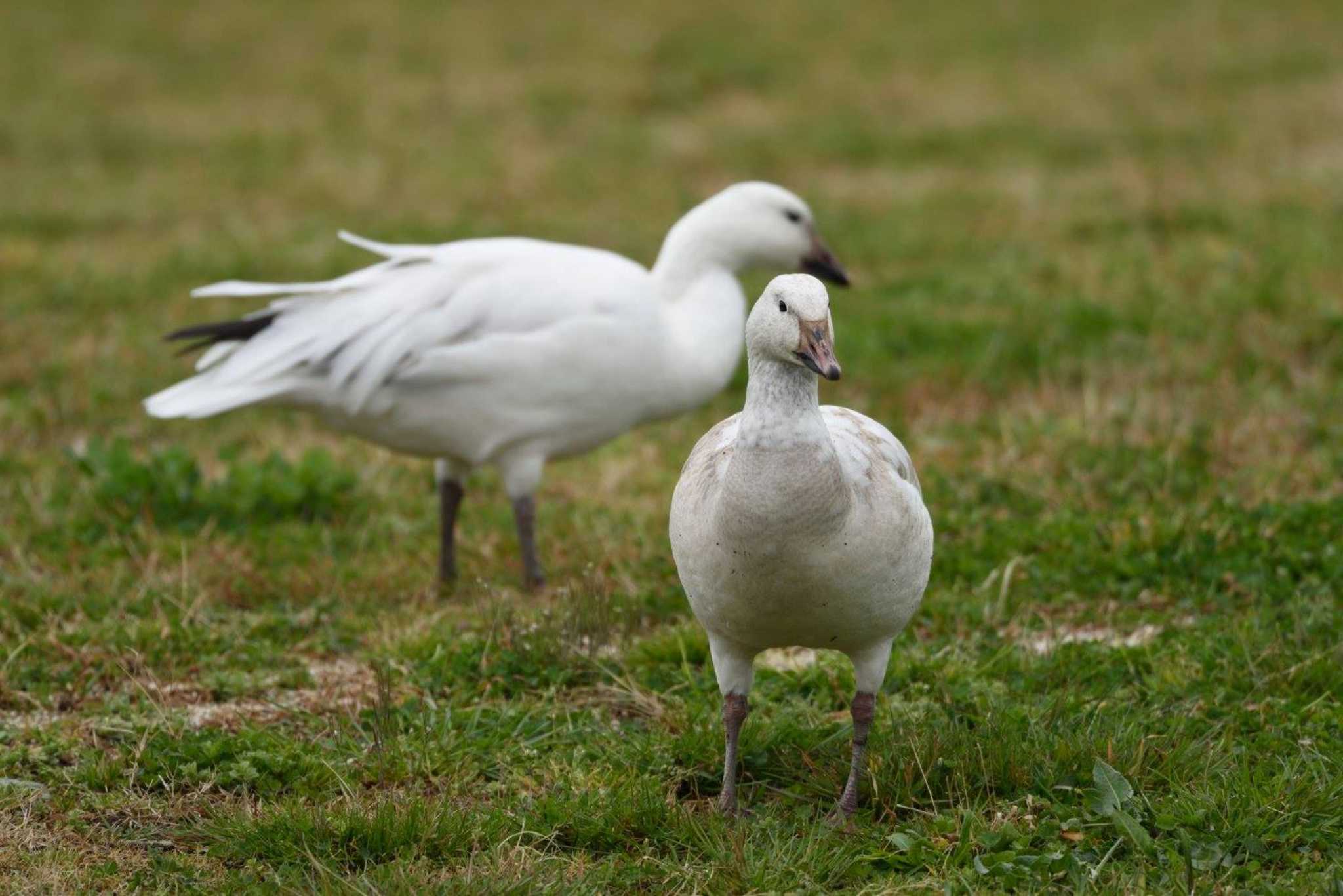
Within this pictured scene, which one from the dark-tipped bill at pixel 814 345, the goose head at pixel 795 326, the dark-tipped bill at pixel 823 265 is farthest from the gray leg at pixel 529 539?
the dark-tipped bill at pixel 814 345

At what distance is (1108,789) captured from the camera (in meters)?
3.51

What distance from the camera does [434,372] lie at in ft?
17.4

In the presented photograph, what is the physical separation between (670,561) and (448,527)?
0.78 meters

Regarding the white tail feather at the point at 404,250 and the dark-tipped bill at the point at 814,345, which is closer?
the dark-tipped bill at the point at 814,345

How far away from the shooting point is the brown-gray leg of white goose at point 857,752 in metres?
3.63

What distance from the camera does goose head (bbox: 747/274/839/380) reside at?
333 cm

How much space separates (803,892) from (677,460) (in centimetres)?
336

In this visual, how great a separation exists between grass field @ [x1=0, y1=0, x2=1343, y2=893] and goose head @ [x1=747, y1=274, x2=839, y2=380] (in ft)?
3.39

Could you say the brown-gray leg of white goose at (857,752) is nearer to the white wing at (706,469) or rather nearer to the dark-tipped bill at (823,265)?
the white wing at (706,469)

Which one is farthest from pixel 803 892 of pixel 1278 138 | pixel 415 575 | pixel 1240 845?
pixel 1278 138

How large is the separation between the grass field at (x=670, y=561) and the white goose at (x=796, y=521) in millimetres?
432

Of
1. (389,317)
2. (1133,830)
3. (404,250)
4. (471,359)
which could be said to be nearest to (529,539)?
(471,359)

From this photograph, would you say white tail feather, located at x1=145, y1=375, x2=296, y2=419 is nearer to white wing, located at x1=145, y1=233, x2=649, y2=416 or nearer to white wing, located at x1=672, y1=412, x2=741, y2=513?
white wing, located at x1=145, y1=233, x2=649, y2=416

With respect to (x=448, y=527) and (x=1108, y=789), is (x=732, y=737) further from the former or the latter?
(x=448, y=527)
